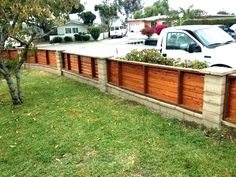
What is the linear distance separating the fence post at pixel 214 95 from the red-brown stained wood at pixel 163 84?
3.32 feet

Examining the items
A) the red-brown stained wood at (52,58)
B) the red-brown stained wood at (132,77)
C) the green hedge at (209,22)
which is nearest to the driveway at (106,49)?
the red-brown stained wood at (52,58)

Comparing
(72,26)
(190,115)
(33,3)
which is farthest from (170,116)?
(72,26)

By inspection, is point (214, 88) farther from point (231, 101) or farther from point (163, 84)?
point (163, 84)

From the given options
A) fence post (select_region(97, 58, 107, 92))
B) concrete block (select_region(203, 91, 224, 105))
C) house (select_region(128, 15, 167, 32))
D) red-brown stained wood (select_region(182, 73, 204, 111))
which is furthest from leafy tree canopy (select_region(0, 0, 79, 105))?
house (select_region(128, 15, 167, 32))

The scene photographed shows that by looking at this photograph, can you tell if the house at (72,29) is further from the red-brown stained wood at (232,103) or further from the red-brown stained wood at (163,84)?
the red-brown stained wood at (232,103)

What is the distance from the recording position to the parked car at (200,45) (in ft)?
25.6

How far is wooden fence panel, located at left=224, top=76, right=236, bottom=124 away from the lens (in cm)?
546

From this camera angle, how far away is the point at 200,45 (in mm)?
8641

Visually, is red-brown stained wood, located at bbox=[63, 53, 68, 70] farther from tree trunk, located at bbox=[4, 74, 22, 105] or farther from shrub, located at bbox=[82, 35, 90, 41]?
shrub, located at bbox=[82, 35, 90, 41]

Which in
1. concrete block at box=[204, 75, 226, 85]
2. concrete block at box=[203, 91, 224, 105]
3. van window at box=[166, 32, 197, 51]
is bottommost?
concrete block at box=[203, 91, 224, 105]

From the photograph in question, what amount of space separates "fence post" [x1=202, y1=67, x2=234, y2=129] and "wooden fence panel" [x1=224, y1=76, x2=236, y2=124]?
0.09 meters

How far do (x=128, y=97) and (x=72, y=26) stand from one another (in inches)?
1836

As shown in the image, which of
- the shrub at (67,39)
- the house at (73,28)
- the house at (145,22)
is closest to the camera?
the shrub at (67,39)

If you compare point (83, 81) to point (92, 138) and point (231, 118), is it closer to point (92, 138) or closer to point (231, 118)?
point (92, 138)
